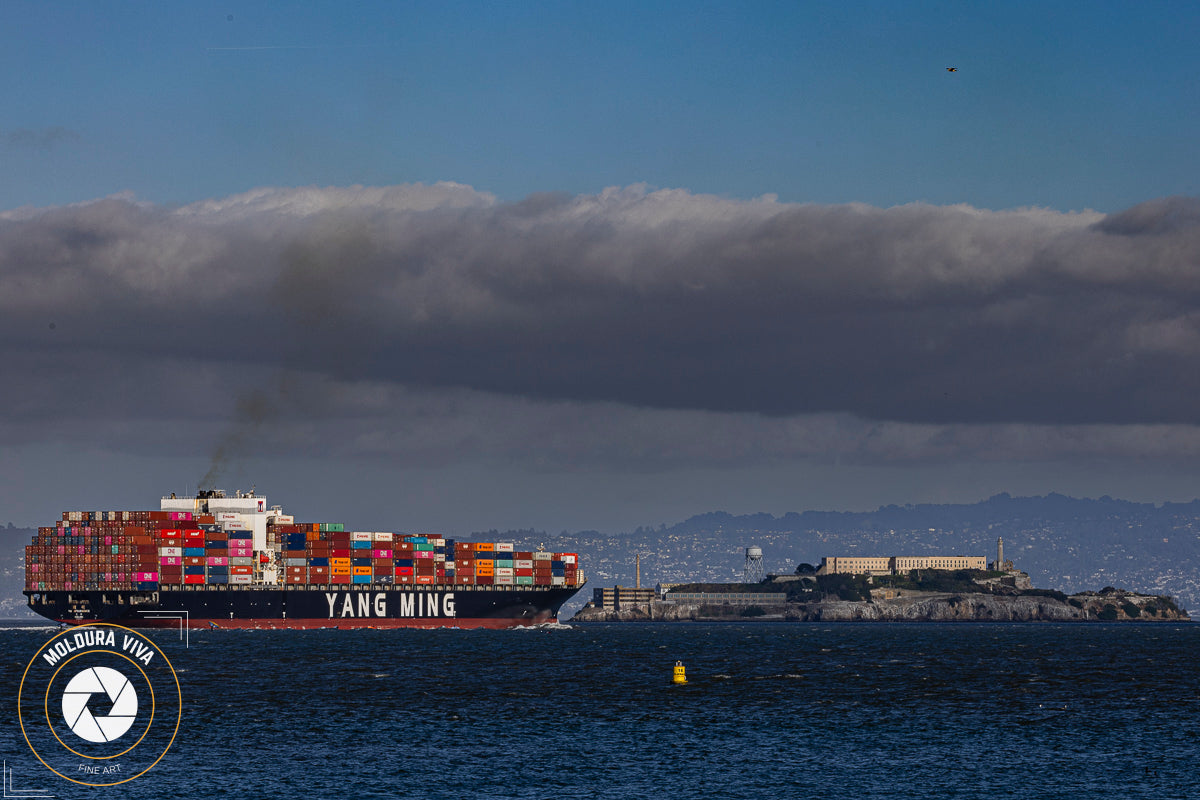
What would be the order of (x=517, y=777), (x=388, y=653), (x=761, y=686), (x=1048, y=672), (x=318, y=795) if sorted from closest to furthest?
(x=318, y=795)
(x=517, y=777)
(x=761, y=686)
(x=1048, y=672)
(x=388, y=653)

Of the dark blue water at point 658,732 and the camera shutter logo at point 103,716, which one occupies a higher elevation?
the camera shutter logo at point 103,716

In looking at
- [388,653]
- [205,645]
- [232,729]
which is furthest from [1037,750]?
[205,645]

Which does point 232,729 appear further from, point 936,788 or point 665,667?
point 665,667

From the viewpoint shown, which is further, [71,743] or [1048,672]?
[1048,672]

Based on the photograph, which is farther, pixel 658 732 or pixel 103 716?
pixel 103 716

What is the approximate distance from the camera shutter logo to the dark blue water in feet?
12.8

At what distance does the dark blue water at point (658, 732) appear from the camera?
66438 mm

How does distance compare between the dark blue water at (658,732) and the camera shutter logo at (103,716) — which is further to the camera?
the camera shutter logo at (103,716)

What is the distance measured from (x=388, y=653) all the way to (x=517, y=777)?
319 feet

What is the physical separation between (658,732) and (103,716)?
3570 centimetres

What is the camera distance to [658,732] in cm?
8519

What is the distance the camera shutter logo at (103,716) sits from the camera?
82.4 metres

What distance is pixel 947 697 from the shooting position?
10994cm

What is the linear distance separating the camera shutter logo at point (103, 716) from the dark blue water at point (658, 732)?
3.91 m
